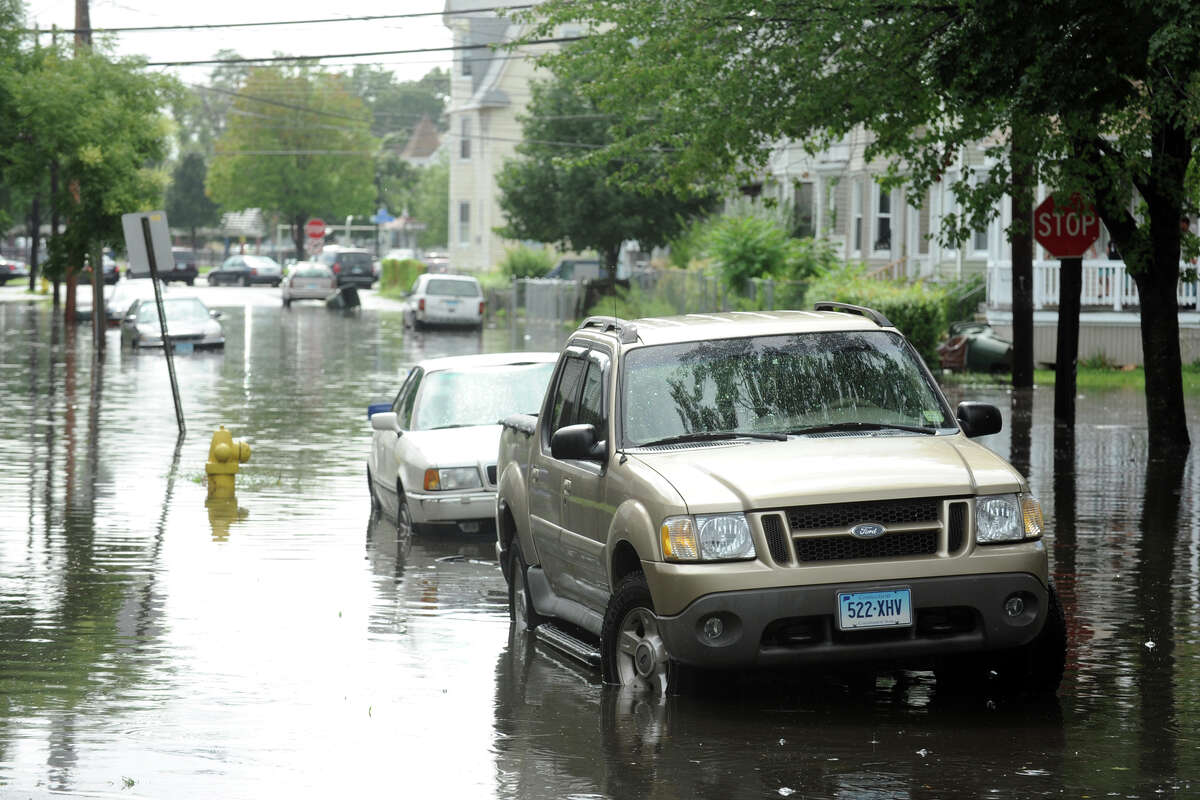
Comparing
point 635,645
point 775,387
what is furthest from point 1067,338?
point 635,645

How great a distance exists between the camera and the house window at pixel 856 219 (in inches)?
1832

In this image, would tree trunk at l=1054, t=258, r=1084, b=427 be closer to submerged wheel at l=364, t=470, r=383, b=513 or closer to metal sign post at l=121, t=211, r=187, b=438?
submerged wheel at l=364, t=470, r=383, b=513

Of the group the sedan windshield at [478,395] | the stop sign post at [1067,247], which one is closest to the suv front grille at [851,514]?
the sedan windshield at [478,395]

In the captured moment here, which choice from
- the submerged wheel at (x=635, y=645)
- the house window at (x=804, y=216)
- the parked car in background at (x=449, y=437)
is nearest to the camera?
the submerged wheel at (x=635, y=645)

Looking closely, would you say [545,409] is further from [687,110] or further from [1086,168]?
[687,110]

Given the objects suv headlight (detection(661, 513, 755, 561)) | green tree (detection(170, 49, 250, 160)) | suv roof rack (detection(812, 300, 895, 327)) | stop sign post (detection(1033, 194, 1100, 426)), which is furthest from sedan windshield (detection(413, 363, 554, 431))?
green tree (detection(170, 49, 250, 160))

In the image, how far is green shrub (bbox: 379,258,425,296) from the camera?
3180 inches

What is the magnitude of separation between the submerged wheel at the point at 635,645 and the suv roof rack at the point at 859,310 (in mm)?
1931

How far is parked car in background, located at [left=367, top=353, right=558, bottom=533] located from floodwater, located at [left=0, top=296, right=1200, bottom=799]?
273 mm

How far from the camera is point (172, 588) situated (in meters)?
12.0

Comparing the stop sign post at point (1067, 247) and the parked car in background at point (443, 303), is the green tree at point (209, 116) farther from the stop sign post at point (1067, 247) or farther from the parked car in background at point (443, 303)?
the stop sign post at point (1067, 247)

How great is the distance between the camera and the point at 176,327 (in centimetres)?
4169

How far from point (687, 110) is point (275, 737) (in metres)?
13.3

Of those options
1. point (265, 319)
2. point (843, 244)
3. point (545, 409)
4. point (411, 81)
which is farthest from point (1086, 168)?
point (411, 81)
